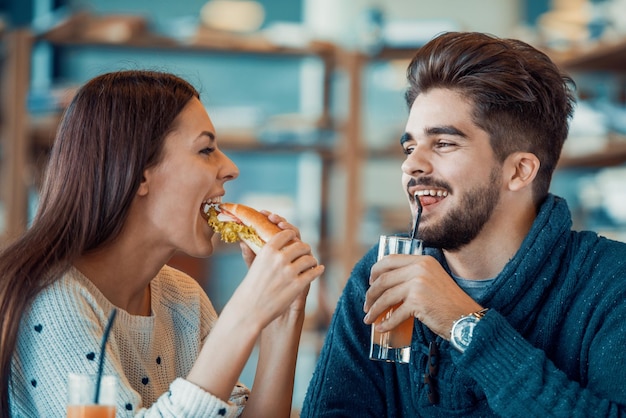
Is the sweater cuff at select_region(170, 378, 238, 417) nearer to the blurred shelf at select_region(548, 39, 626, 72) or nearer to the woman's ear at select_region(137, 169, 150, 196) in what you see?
the woman's ear at select_region(137, 169, 150, 196)

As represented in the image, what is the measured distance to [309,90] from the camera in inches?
224

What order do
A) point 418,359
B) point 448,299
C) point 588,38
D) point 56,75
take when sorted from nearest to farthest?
point 448,299 < point 418,359 < point 588,38 < point 56,75

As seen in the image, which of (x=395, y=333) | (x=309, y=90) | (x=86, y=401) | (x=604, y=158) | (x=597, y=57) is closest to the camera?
(x=86, y=401)

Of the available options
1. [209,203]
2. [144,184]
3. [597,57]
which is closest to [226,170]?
[209,203]

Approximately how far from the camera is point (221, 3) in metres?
5.08

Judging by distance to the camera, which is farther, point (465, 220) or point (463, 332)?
point (465, 220)

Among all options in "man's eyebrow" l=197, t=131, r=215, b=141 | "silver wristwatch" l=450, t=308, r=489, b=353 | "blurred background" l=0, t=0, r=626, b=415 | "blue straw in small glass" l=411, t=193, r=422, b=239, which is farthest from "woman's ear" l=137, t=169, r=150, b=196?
"blurred background" l=0, t=0, r=626, b=415

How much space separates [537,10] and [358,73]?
1503 millimetres

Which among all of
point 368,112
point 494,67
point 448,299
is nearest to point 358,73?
point 368,112

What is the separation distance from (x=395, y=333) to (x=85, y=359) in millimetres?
642

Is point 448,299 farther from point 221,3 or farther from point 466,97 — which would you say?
point 221,3

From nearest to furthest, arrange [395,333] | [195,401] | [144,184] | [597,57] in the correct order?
[195,401]
[395,333]
[144,184]
[597,57]

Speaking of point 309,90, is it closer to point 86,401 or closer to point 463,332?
point 463,332

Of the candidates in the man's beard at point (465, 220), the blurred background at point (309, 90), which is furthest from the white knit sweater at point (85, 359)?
the blurred background at point (309, 90)
